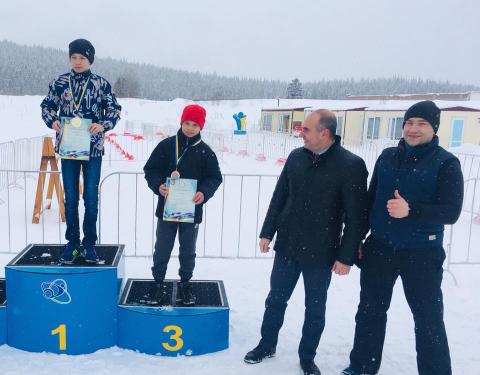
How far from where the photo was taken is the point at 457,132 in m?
23.5

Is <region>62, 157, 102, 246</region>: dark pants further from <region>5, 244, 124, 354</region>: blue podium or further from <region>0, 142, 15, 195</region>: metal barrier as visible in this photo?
<region>0, 142, 15, 195</region>: metal barrier

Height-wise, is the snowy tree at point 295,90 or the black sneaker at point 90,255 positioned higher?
the snowy tree at point 295,90

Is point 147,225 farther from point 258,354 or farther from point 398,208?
point 398,208

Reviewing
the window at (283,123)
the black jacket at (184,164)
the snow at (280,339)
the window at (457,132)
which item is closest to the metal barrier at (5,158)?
the snow at (280,339)

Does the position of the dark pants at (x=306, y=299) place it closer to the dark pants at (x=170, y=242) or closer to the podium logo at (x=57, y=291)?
the dark pants at (x=170, y=242)

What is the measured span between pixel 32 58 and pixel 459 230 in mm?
119429

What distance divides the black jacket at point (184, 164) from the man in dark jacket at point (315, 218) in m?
0.65

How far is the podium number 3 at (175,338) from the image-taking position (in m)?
3.48

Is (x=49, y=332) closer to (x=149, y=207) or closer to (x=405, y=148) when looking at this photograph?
(x=405, y=148)

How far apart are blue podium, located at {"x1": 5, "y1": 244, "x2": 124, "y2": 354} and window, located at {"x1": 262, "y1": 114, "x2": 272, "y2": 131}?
3739 cm

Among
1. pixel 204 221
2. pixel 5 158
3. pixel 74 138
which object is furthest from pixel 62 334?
pixel 5 158

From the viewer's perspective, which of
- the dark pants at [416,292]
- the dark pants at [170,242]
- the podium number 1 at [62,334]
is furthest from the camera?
the dark pants at [170,242]

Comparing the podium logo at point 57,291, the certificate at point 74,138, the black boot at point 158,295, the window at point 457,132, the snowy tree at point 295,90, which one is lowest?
the black boot at point 158,295

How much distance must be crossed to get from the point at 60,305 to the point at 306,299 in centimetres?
197
